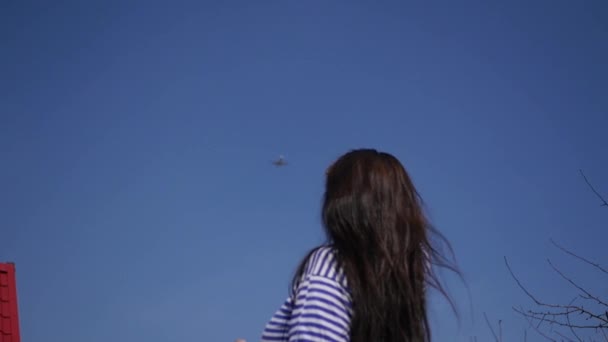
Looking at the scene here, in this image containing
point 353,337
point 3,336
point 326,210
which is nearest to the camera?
point 353,337

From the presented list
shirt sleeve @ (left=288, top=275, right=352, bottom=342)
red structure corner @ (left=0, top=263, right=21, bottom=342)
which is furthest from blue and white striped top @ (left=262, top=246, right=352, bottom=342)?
red structure corner @ (left=0, top=263, right=21, bottom=342)

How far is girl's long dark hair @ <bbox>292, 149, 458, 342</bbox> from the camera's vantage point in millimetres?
1873

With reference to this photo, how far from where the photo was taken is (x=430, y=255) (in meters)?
2.11

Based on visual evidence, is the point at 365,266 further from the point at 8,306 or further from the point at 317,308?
the point at 8,306

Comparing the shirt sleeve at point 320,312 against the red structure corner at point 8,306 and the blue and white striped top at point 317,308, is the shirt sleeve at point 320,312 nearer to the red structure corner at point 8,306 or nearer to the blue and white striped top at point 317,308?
the blue and white striped top at point 317,308

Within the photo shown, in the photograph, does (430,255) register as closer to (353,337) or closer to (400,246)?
(400,246)

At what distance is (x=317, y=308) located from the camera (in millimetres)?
1762

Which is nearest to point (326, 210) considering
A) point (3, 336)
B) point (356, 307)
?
point (356, 307)

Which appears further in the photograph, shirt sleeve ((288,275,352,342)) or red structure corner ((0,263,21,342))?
red structure corner ((0,263,21,342))

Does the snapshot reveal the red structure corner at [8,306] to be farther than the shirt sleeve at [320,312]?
Yes

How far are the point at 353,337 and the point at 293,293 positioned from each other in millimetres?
210

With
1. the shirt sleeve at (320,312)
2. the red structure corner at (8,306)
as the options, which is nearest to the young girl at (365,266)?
the shirt sleeve at (320,312)

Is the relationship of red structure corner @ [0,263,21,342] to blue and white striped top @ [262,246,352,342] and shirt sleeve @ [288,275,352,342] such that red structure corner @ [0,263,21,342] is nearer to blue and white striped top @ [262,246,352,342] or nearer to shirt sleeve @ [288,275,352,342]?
blue and white striped top @ [262,246,352,342]

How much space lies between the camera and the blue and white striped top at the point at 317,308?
1.75 meters
